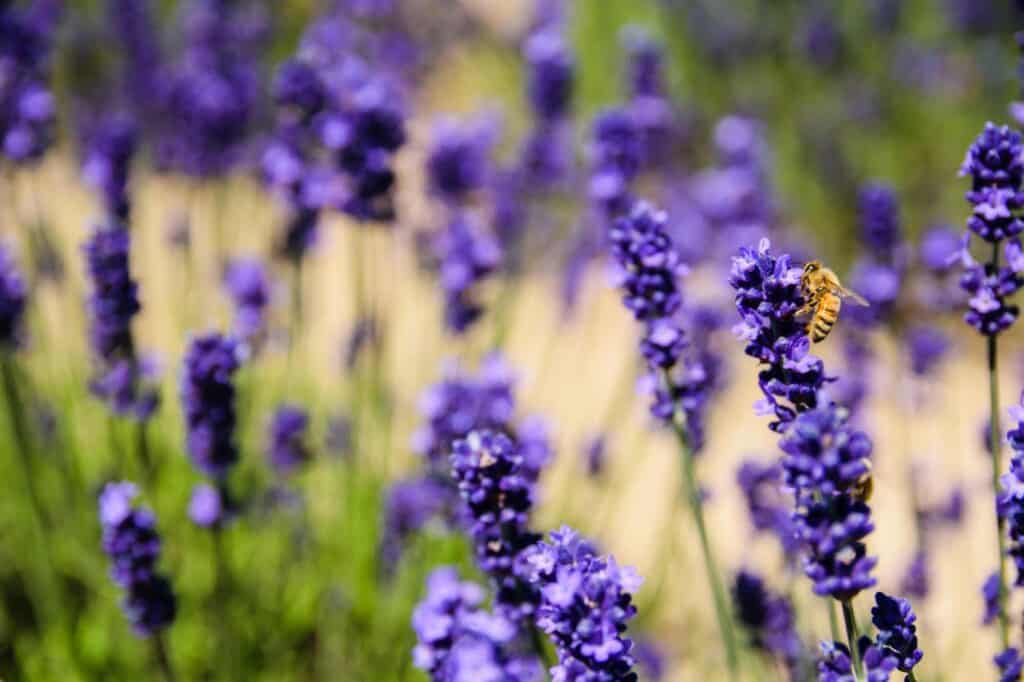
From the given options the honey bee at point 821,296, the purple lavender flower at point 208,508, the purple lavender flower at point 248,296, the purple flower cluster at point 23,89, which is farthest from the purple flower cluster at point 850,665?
the purple flower cluster at point 23,89

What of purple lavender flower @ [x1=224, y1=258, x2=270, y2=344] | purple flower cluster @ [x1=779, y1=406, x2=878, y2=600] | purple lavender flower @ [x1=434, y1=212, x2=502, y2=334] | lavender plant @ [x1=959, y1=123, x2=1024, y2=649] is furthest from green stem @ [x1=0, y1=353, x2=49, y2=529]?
lavender plant @ [x1=959, y1=123, x2=1024, y2=649]

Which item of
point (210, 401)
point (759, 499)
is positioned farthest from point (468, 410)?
point (759, 499)

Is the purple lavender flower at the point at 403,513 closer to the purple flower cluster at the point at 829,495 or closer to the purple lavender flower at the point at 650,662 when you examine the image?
the purple lavender flower at the point at 650,662

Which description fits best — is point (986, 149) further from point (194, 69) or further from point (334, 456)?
point (194, 69)

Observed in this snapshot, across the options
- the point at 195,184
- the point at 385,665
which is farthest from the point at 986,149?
the point at 195,184

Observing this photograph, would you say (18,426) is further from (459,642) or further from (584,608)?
(584,608)
